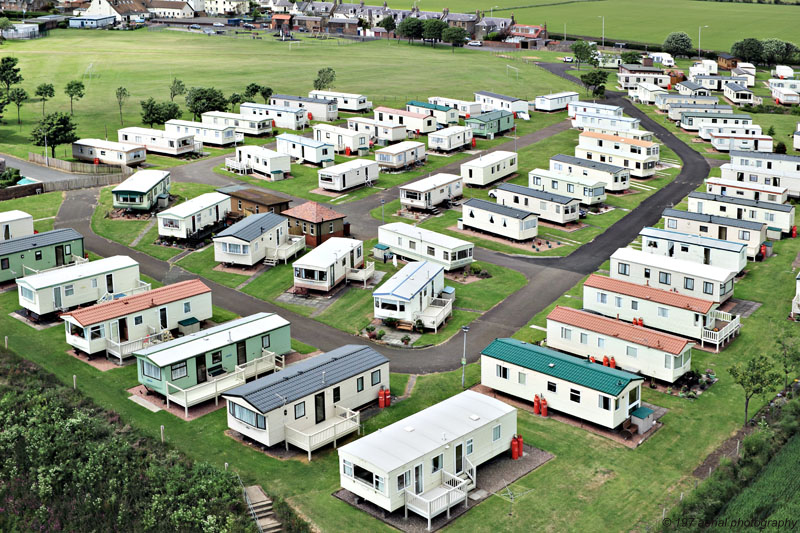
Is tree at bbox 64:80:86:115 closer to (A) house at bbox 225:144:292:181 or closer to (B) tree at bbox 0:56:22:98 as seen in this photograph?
(B) tree at bbox 0:56:22:98

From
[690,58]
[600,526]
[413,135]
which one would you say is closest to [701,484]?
[600,526]

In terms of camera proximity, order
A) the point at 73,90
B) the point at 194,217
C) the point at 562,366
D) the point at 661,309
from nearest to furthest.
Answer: the point at 562,366 → the point at 661,309 → the point at 194,217 → the point at 73,90

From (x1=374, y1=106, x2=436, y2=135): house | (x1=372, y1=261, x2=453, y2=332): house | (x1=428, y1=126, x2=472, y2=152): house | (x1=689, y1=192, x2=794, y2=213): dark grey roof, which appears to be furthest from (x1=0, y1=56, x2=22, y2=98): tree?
(x1=689, y1=192, x2=794, y2=213): dark grey roof

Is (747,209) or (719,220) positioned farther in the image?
(747,209)

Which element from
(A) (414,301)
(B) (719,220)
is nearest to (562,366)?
(A) (414,301)

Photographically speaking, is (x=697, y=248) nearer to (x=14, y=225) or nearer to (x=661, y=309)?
(x=661, y=309)

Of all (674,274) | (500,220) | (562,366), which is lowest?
A: (562,366)
